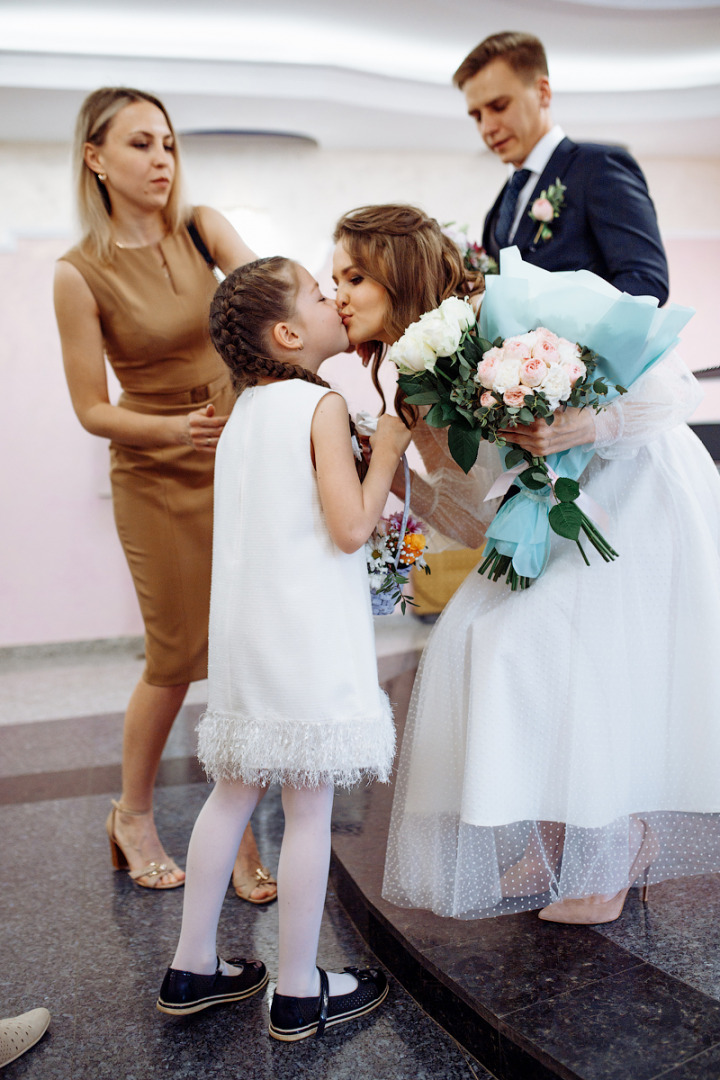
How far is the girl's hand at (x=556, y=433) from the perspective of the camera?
1575 mm

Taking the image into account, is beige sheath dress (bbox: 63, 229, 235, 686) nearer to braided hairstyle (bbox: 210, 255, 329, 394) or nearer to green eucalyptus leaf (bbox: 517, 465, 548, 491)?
braided hairstyle (bbox: 210, 255, 329, 394)

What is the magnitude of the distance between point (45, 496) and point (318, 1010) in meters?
4.88

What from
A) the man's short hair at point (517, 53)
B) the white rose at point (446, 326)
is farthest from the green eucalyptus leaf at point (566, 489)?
the man's short hair at point (517, 53)

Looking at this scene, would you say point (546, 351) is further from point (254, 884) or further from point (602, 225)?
point (254, 884)

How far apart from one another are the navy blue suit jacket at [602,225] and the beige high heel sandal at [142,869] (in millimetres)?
1713

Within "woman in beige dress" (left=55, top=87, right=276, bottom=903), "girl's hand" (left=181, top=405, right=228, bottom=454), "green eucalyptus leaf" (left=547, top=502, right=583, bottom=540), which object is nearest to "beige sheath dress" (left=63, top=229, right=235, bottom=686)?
"woman in beige dress" (left=55, top=87, right=276, bottom=903)

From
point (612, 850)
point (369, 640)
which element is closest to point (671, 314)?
point (369, 640)

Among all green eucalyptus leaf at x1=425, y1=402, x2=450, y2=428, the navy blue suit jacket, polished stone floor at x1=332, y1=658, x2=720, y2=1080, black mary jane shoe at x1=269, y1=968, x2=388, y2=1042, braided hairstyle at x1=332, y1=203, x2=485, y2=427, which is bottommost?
black mary jane shoe at x1=269, y1=968, x2=388, y2=1042

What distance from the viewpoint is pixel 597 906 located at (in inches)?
67.4

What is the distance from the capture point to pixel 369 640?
1.55 metres

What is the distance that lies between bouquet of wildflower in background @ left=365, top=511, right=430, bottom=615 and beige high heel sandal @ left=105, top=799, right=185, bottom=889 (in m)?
0.95

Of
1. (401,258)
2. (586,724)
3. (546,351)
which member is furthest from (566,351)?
(586,724)

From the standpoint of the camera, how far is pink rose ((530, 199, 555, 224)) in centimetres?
212

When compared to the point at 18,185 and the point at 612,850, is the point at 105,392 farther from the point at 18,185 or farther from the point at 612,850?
the point at 18,185
